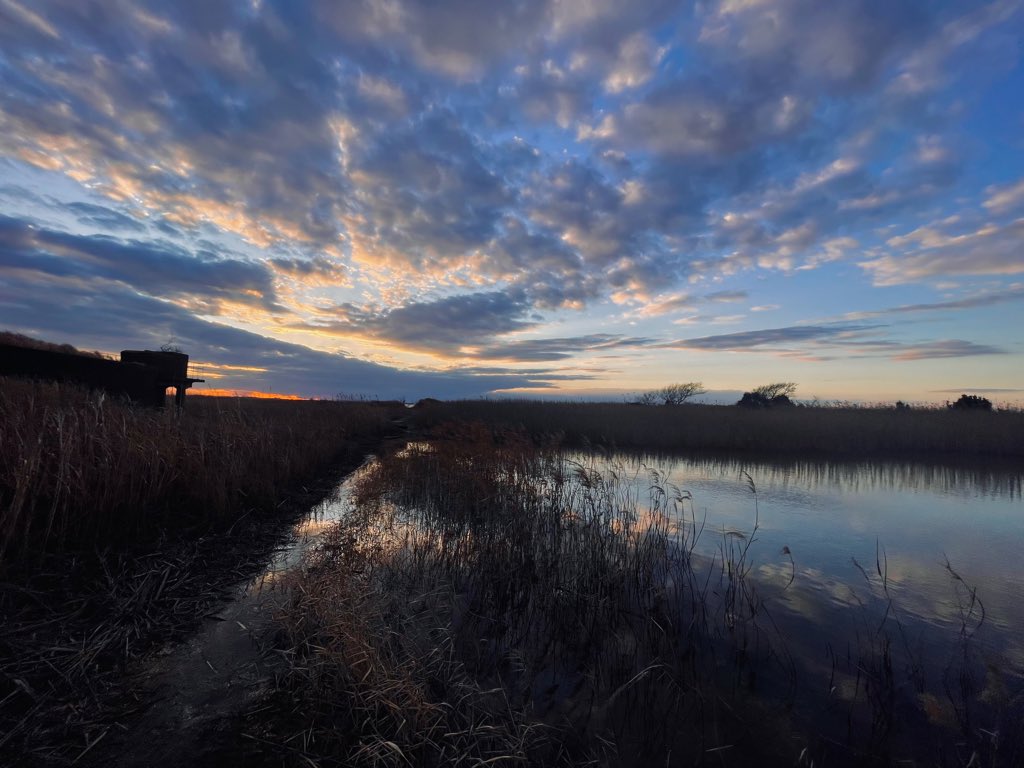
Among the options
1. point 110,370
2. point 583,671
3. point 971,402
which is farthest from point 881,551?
point 971,402

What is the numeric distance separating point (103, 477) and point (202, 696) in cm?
360

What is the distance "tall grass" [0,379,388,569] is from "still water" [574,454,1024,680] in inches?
276

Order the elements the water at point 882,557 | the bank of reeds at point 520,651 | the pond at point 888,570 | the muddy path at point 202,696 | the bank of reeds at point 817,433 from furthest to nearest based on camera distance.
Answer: the bank of reeds at point 817,433 → the water at point 882,557 → the pond at point 888,570 → the bank of reeds at point 520,651 → the muddy path at point 202,696

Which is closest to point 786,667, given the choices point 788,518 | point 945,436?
point 788,518

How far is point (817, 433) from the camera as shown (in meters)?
19.4

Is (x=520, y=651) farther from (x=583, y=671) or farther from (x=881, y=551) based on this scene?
(x=881, y=551)

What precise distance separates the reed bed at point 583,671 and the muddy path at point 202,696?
0.18m

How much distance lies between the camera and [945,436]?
18359mm

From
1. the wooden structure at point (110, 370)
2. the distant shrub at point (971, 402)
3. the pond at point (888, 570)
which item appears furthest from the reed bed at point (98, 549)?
the distant shrub at point (971, 402)

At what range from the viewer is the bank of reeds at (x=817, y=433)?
18.0 m

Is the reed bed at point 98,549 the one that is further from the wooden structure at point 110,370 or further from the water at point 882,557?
the water at point 882,557

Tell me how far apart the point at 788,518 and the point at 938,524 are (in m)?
2.64

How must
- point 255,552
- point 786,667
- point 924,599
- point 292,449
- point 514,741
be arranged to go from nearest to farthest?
point 514,741 → point 786,667 → point 924,599 → point 255,552 → point 292,449

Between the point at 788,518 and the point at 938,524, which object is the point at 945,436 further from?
the point at 788,518
